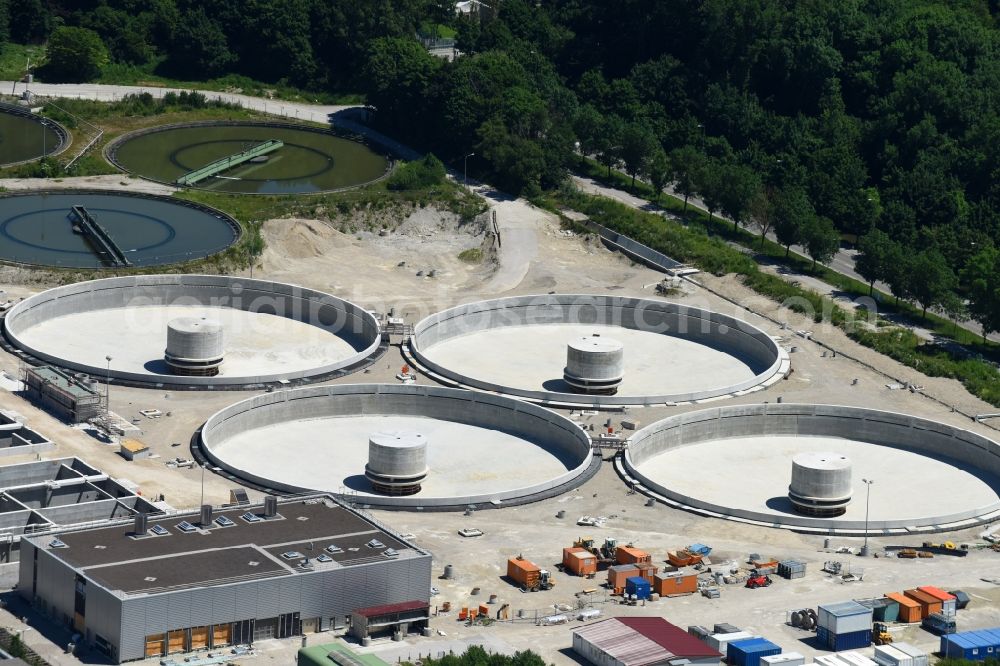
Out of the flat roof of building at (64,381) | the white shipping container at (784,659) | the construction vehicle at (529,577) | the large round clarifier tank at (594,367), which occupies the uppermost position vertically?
the large round clarifier tank at (594,367)

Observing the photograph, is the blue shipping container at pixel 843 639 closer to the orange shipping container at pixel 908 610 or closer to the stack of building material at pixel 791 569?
the orange shipping container at pixel 908 610

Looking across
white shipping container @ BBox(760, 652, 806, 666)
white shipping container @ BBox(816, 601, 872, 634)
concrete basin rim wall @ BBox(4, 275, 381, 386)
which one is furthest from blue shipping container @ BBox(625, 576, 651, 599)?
concrete basin rim wall @ BBox(4, 275, 381, 386)

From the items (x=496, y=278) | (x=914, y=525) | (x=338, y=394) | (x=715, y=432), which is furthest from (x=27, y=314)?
(x=914, y=525)

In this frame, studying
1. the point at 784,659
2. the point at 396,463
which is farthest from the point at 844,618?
the point at 396,463

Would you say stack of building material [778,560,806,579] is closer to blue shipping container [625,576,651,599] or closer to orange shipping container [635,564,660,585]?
orange shipping container [635,564,660,585]

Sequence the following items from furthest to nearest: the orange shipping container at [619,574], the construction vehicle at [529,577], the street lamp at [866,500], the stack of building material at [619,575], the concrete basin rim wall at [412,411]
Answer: the concrete basin rim wall at [412,411]
the street lamp at [866,500]
the orange shipping container at [619,574]
the stack of building material at [619,575]
the construction vehicle at [529,577]

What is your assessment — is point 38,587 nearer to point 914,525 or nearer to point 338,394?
point 338,394

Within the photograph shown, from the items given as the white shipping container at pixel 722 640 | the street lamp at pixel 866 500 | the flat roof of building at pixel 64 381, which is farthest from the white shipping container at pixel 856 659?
the flat roof of building at pixel 64 381

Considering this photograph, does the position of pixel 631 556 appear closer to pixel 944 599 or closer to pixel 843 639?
pixel 843 639
